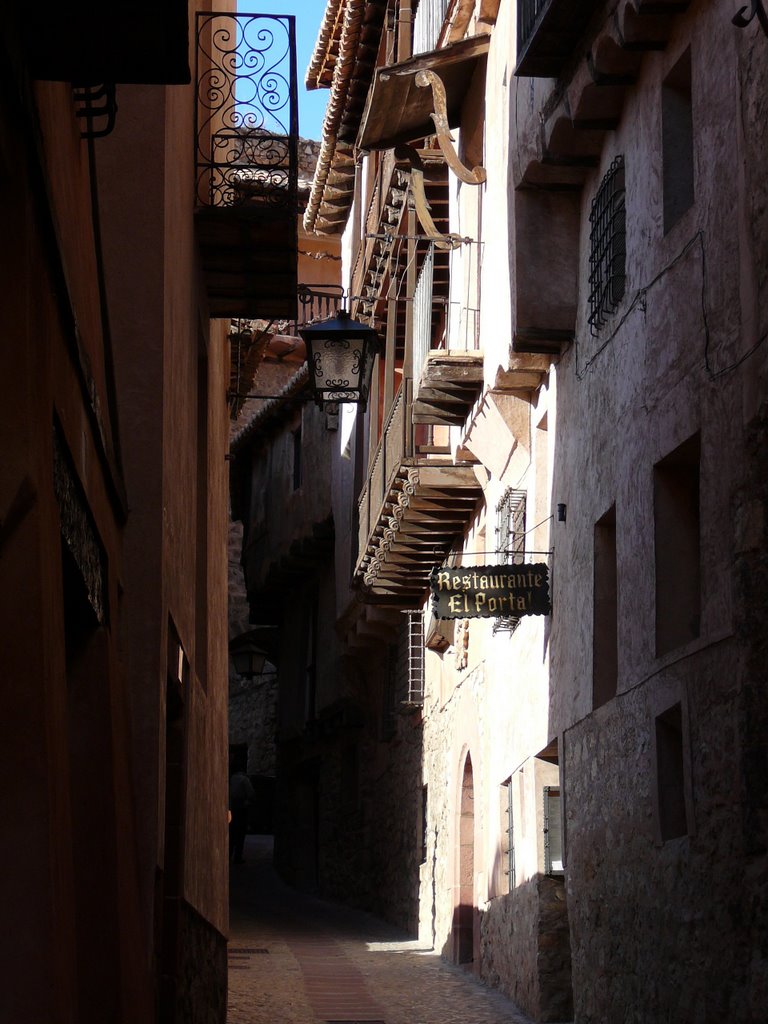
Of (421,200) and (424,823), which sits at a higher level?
(421,200)

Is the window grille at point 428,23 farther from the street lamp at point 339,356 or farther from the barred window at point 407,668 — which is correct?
the barred window at point 407,668

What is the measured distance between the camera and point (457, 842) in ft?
58.4

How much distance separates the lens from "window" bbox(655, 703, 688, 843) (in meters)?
8.78

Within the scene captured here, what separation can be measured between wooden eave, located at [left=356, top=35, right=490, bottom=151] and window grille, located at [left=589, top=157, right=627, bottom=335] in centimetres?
383

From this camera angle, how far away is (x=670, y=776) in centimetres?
886

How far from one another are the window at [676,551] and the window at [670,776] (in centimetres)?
42

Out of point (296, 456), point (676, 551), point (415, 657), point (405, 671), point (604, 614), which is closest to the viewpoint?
point (676, 551)

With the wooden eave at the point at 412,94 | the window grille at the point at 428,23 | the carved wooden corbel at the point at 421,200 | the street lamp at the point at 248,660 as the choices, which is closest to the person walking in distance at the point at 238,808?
the street lamp at the point at 248,660

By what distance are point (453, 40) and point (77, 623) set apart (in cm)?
1041

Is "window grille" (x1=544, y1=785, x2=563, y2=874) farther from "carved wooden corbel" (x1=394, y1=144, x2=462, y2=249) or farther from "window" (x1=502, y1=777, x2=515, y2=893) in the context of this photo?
"carved wooden corbel" (x1=394, y1=144, x2=462, y2=249)

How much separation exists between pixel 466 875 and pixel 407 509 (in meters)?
4.04

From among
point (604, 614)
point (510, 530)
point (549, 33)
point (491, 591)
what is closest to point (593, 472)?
point (604, 614)

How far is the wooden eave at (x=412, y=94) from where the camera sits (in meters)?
14.6

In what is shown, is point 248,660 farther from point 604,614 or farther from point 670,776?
point 670,776
